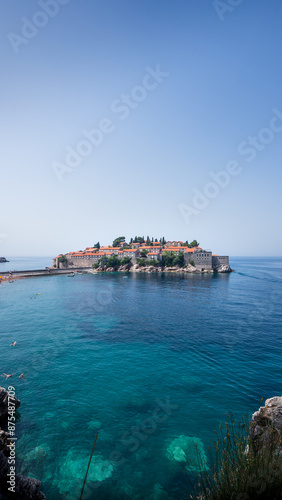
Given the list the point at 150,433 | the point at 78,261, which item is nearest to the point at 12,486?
the point at 150,433

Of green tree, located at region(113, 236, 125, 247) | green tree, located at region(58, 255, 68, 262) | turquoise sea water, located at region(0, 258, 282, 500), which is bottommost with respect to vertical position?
turquoise sea water, located at region(0, 258, 282, 500)

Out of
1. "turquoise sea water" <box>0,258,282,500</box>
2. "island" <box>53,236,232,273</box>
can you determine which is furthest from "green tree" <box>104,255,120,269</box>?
"turquoise sea water" <box>0,258,282,500</box>

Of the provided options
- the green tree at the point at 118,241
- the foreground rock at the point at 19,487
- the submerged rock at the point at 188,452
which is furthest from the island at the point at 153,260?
the foreground rock at the point at 19,487

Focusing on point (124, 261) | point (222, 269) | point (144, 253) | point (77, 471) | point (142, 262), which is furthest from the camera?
point (144, 253)

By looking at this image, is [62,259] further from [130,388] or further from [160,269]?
[130,388]

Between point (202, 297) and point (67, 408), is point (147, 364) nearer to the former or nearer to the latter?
point (67, 408)

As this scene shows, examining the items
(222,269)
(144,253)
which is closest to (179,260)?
(222,269)

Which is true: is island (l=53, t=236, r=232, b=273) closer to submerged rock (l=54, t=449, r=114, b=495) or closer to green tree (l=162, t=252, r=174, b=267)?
green tree (l=162, t=252, r=174, b=267)
